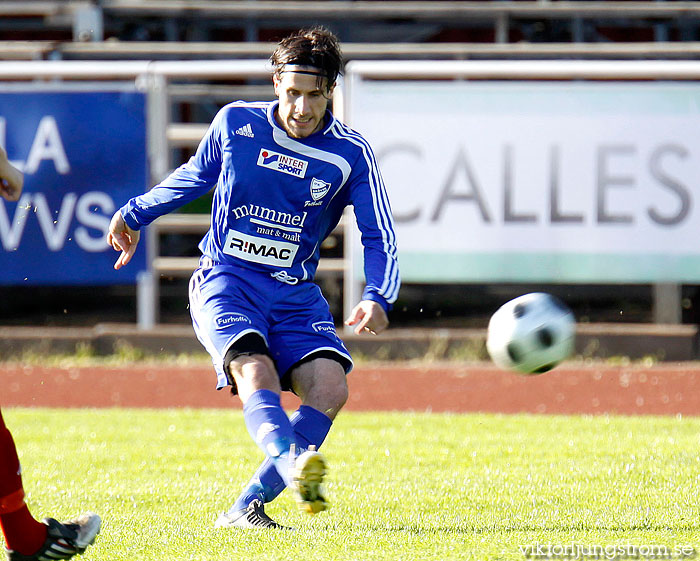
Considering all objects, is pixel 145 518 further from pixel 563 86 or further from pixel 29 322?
pixel 29 322

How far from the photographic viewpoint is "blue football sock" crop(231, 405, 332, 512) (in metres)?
4.45

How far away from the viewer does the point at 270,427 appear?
411 centimetres

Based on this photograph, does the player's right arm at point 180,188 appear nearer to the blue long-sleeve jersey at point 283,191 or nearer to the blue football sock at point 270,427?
the blue long-sleeve jersey at point 283,191

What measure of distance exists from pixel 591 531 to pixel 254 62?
24.5 ft

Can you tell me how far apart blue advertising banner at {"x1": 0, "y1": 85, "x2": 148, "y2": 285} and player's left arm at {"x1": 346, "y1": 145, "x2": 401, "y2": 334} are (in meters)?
6.27

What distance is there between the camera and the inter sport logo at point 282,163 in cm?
466

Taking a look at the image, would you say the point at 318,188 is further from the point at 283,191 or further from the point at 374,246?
the point at 374,246

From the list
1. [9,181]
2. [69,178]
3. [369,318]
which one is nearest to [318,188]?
[369,318]

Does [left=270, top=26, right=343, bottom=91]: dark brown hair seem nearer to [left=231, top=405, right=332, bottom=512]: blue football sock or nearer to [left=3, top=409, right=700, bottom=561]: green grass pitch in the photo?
[left=231, top=405, right=332, bottom=512]: blue football sock

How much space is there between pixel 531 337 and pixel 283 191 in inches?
46.6

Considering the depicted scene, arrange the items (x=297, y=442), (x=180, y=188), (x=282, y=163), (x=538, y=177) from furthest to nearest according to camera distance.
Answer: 1. (x=538, y=177)
2. (x=180, y=188)
3. (x=282, y=163)
4. (x=297, y=442)

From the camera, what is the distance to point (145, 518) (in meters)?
4.85

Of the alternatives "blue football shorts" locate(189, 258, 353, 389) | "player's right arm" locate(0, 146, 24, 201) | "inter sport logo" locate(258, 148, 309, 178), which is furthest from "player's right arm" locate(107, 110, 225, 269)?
"player's right arm" locate(0, 146, 24, 201)

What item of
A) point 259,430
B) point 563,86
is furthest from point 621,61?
point 259,430
